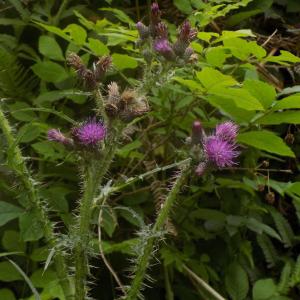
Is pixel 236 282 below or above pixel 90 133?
below

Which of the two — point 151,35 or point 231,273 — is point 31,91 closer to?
point 151,35

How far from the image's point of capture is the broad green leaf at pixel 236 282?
1393 millimetres

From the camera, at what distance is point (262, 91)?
112 cm

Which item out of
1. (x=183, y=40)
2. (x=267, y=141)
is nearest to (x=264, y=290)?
(x=267, y=141)

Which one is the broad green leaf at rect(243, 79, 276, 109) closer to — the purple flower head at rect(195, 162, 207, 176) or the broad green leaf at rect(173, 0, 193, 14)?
the purple flower head at rect(195, 162, 207, 176)

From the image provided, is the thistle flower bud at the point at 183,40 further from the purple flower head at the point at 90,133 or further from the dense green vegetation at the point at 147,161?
the purple flower head at the point at 90,133

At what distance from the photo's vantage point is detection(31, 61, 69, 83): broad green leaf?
143 cm

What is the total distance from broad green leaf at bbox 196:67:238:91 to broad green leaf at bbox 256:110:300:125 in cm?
18

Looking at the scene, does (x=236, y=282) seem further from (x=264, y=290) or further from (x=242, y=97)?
(x=242, y=97)

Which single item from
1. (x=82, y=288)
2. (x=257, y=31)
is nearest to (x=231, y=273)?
(x=82, y=288)

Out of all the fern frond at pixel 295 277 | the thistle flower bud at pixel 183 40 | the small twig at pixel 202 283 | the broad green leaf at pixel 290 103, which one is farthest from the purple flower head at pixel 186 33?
the fern frond at pixel 295 277

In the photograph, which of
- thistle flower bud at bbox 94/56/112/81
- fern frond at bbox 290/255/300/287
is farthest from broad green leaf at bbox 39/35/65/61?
fern frond at bbox 290/255/300/287

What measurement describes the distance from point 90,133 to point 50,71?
565 mm

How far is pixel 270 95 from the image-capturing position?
1.12 m
